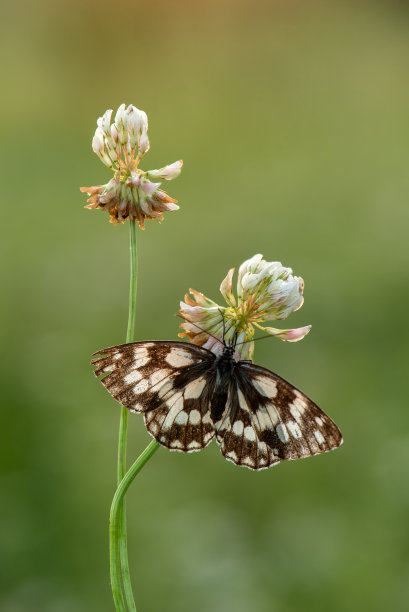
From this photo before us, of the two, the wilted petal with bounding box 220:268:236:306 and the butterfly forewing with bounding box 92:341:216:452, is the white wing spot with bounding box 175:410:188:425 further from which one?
the wilted petal with bounding box 220:268:236:306

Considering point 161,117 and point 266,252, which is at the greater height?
point 161,117

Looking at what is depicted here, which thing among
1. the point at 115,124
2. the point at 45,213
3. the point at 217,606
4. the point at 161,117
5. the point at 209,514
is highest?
the point at 161,117

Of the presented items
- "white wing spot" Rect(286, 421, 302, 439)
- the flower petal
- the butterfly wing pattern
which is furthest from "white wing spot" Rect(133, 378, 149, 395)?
the flower petal

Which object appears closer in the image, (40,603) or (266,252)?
(40,603)

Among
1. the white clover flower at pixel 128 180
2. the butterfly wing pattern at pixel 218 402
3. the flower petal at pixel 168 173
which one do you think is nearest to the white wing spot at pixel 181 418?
the butterfly wing pattern at pixel 218 402

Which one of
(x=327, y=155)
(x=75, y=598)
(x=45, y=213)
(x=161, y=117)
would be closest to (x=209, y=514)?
(x=75, y=598)

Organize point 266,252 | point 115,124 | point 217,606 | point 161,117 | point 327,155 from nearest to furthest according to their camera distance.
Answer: point 115,124 < point 217,606 < point 266,252 < point 327,155 < point 161,117

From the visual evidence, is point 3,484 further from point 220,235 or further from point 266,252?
point 220,235

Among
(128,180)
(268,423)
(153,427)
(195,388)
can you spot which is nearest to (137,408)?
(153,427)

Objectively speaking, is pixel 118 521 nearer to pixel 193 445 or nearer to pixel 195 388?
pixel 193 445
